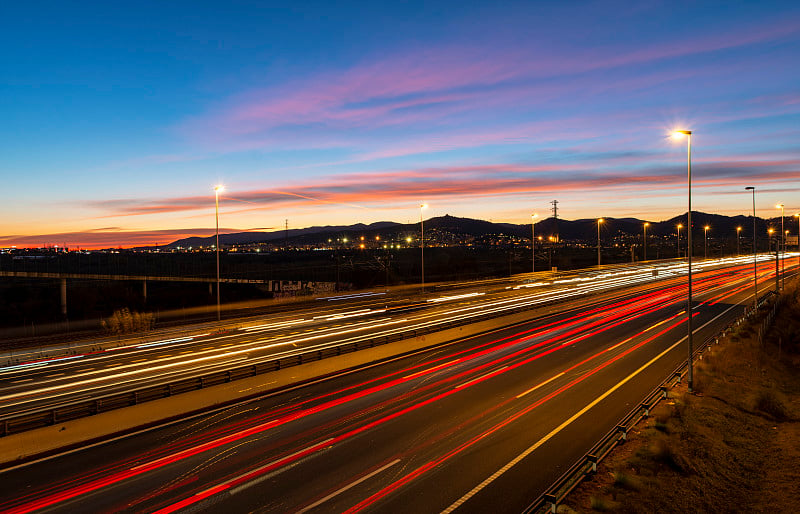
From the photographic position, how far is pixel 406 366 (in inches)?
928

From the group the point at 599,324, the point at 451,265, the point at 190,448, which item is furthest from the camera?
the point at 451,265

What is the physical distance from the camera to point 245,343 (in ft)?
89.7

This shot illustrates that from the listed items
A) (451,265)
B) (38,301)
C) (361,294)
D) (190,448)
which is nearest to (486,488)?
(190,448)

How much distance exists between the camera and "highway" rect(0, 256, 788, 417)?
Result: 768 inches

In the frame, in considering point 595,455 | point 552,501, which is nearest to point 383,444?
point 552,501

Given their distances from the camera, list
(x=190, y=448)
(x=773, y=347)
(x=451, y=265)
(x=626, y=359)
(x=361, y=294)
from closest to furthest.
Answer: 1. (x=190, y=448)
2. (x=626, y=359)
3. (x=773, y=347)
4. (x=361, y=294)
5. (x=451, y=265)

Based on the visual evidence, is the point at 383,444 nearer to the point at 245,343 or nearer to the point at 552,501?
the point at 552,501

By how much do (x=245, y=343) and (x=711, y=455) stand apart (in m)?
22.3

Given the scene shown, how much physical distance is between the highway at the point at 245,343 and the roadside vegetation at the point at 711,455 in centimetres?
1613

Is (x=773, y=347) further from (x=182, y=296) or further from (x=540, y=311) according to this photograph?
(x=182, y=296)

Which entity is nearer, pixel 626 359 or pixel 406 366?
pixel 406 366

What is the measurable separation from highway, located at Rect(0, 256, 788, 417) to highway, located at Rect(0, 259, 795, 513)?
2863mm

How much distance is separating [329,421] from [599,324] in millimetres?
26280

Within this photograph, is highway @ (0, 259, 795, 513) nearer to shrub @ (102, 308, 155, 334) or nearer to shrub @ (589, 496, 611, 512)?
shrub @ (589, 496, 611, 512)
